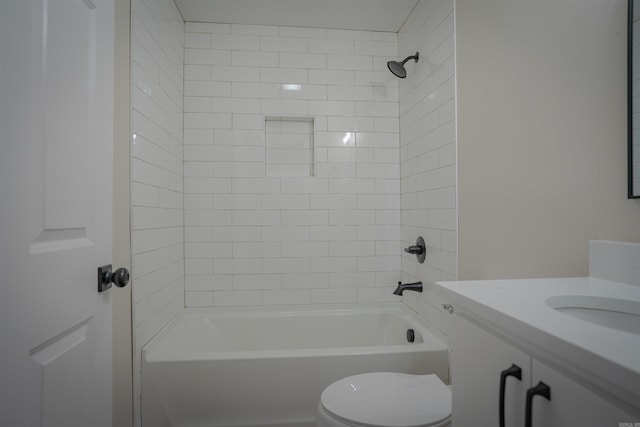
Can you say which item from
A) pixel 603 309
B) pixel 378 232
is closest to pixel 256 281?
pixel 378 232

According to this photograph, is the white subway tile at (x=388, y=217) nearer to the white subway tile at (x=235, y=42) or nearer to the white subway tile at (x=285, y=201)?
the white subway tile at (x=285, y=201)

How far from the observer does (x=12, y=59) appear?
685 millimetres

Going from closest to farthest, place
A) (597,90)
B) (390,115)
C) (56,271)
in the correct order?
(56,271), (597,90), (390,115)

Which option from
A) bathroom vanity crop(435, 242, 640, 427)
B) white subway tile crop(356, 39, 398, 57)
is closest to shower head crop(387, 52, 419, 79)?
white subway tile crop(356, 39, 398, 57)

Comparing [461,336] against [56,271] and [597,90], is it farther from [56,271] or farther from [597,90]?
[56,271]

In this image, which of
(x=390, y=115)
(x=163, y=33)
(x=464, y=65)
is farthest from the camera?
(x=390, y=115)

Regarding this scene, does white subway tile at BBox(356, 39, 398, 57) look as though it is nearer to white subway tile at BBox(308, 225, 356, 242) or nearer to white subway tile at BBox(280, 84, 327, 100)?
white subway tile at BBox(280, 84, 327, 100)

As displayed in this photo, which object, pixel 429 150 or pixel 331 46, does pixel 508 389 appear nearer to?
pixel 429 150

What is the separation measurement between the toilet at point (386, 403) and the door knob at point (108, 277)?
2.76 feet

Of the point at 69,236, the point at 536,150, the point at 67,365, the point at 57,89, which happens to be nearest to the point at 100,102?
the point at 57,89

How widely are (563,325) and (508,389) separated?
0.58ft

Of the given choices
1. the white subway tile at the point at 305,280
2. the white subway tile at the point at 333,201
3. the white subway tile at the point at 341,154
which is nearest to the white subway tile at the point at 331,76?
the white subway tile at the point at 341,154

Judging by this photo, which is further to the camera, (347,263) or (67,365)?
(347,263)

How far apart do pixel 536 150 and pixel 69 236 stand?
5.11ft
